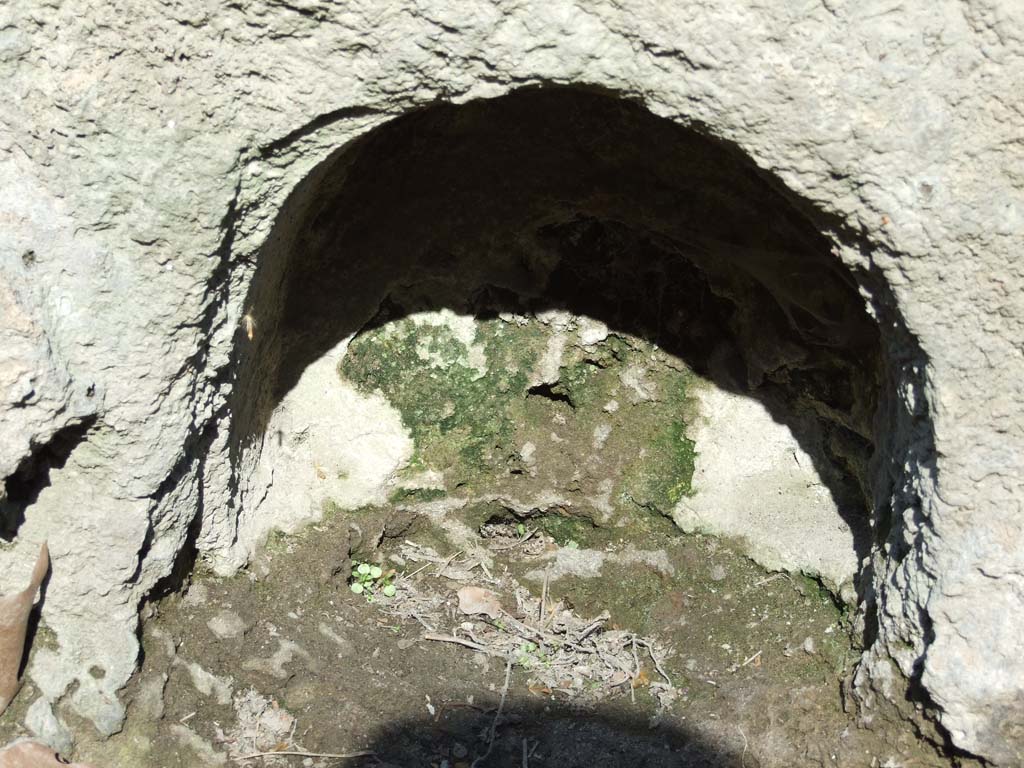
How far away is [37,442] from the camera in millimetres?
1445

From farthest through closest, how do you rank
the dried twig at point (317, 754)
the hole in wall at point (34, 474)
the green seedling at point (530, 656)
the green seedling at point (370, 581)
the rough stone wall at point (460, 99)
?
the green seedling at point (370, 581) < the green seedling at point (530, 656) < the dried twig at point (317, 754) < the hole in wall at point (34, 474) < the rough stone wall at point (460, 99)

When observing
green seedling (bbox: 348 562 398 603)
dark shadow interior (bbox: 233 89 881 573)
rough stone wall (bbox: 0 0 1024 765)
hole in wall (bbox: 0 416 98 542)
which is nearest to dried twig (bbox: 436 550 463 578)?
green seedling (bbox: 348 562 398 603)

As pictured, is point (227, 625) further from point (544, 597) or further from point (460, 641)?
point (544, 597)

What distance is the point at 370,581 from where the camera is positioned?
6.83 ft

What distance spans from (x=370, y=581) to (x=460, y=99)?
1.10 metres

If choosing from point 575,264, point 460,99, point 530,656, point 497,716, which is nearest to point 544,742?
point 497,716

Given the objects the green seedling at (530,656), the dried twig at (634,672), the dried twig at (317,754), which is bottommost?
the dried twig at (317,754)

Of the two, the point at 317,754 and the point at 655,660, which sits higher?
the point at 655,660

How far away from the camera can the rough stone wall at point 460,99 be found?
1.25 meters

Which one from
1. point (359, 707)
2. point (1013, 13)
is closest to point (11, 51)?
point (359, 707)

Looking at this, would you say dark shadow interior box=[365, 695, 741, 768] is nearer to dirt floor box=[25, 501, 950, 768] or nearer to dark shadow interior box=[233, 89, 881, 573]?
dirt floor box=[25, 501, 950, 768]

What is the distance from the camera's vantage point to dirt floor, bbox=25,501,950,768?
5.56ft

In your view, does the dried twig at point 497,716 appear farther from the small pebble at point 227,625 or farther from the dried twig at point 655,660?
the small pebble at point 227,625

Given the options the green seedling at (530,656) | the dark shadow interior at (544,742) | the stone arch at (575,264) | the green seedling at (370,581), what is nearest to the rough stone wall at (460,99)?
the stone arch at (575,264)
